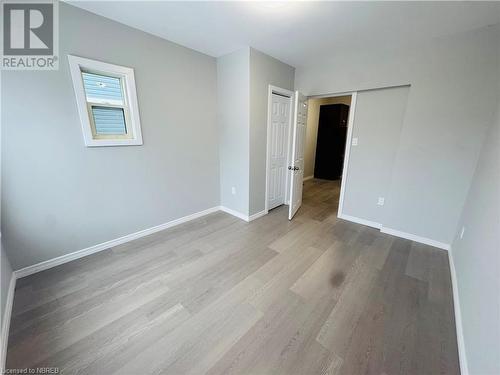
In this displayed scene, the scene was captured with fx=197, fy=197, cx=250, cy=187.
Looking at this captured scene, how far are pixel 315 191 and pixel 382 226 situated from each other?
2.03 meters

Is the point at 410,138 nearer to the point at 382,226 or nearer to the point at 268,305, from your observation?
the point at 382,226

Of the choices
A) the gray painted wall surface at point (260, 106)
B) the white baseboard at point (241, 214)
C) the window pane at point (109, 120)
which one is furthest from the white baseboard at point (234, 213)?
the window pane at point (109, 120)

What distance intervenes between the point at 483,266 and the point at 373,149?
1.98 meters

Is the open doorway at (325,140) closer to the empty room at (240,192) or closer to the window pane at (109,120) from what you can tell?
the empty room at (240,192)

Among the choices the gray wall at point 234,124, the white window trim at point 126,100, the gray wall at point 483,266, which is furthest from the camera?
the gray wall at point 234,124

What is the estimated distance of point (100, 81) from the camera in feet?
7.04

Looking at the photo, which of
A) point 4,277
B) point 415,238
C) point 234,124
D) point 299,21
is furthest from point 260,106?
point 4,277

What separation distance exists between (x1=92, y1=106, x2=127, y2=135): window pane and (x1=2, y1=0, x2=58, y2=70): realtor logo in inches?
19.0

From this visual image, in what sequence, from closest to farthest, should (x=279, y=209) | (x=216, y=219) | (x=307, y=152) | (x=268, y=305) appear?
(x=268, y=305), (x=216, y=219), (x=279, y=209), (x=307, y=152)

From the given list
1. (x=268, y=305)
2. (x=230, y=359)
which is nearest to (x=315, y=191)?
(x=268, y=305)

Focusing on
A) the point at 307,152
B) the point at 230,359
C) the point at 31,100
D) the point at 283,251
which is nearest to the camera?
the point at 230,359

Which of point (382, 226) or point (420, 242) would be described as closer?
point (420, 242)

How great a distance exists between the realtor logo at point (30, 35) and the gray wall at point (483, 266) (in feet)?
11.9

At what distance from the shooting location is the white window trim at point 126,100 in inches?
75.6
